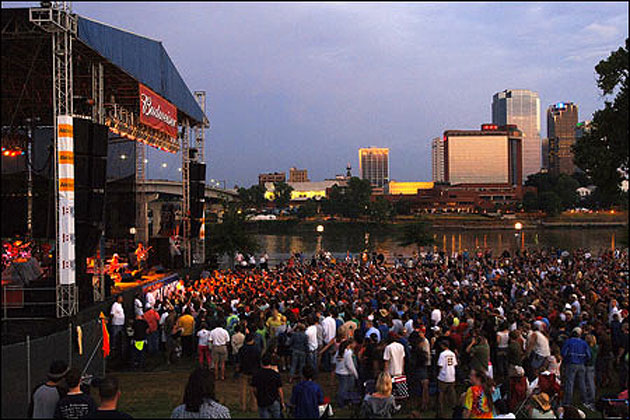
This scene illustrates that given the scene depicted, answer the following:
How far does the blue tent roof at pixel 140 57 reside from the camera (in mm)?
14223

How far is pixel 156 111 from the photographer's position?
65.0ft

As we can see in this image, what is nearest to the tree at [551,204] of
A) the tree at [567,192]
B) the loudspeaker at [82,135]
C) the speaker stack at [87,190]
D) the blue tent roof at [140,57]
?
the tree at [567,192]

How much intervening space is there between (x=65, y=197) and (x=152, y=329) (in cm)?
387

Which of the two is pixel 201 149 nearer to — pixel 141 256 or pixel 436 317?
pixel 141 256

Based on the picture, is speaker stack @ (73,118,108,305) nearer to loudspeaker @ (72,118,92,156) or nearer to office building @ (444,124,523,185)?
loudspeaker @ (72,118,92,156)

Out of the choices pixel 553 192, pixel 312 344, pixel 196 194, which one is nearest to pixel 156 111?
pixel 196 194

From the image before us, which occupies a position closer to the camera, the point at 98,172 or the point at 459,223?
the point at 98,172

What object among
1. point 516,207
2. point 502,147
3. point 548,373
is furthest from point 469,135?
point 548,373

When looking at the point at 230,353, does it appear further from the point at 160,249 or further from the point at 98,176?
the point at 160,249

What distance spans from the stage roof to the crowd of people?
741cm

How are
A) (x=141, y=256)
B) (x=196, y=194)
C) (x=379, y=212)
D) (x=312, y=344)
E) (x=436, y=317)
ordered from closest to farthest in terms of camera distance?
(x=312, y=344)
(x=436, y=317)
(x=141, y=256)
(x=196, y=194)
(x=379, y=212)

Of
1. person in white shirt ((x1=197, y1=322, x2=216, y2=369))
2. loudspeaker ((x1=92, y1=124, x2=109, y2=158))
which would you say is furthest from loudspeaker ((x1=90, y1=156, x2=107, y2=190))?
person in white shirt ((x1=197, y1=322, x2=216, y2=369))

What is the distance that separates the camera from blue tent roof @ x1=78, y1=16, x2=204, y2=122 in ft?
46.7

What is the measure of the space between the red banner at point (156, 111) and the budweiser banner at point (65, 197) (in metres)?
5.96
